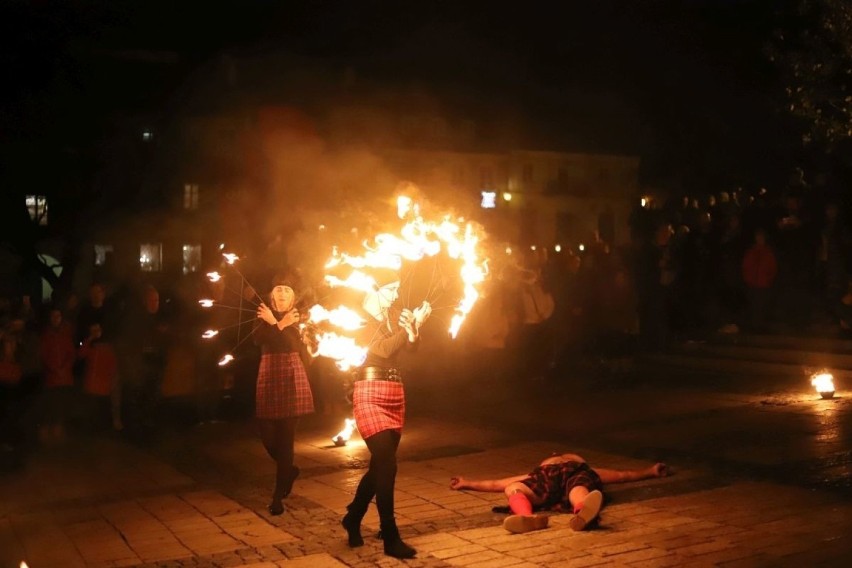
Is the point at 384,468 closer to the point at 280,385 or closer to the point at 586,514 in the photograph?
the point at 586,514

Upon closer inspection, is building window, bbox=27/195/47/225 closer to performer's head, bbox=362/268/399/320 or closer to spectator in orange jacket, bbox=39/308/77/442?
spectator in orange jacket, bbox=39/308/77/442

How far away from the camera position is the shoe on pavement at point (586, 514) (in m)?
7.38

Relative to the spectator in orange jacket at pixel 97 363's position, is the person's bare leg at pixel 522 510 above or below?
below

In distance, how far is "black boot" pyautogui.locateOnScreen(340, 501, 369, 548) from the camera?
727 cm

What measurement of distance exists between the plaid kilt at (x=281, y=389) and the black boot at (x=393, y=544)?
1816 mm

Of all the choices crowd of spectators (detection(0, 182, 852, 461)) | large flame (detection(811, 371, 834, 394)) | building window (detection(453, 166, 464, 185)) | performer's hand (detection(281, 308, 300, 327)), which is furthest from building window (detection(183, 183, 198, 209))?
performer's hand (detection(281, 308, 300, 327))

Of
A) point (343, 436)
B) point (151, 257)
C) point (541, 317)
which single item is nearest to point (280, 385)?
point (343, 436)

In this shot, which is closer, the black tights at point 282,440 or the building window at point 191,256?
the black tights at point 282,440

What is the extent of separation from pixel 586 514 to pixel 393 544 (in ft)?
4.58

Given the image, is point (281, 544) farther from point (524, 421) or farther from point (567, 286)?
point (567, 286)

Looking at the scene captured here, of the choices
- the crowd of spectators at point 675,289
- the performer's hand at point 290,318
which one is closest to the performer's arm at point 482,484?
the performer's hand at point 290,318

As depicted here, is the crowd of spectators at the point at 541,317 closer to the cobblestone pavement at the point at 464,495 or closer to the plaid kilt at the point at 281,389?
the cobblestone pavement at the point at 464,495

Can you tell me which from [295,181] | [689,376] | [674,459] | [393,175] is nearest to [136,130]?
[295,181]

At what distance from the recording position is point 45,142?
24.9 metres
